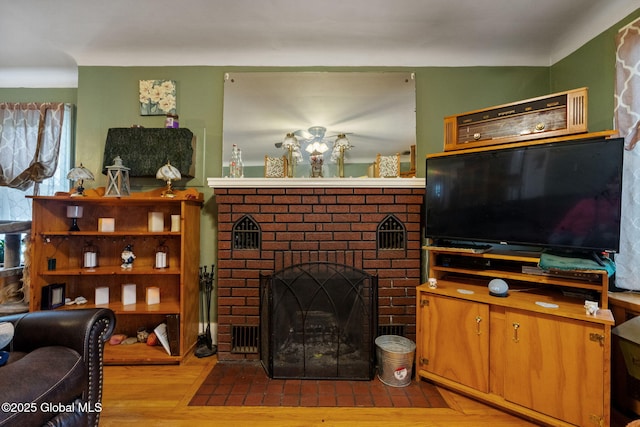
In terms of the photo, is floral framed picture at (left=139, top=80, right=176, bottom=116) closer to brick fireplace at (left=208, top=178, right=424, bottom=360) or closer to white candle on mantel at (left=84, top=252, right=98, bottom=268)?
brick fireplace at (left=208, top=178, right=424, bottom=360)

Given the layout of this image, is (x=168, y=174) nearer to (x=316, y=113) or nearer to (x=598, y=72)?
(x=316, y=113)

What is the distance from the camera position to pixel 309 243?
6.93 feet

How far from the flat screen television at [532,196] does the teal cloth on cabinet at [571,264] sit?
6cm

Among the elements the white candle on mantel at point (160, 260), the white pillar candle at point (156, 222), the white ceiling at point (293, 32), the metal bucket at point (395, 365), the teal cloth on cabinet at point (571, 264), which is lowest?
the metal bucket at point (395, 365)

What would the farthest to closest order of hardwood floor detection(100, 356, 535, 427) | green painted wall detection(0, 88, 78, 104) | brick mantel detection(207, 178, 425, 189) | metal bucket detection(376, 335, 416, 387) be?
green painted wall detection(0, 88, 78, 104), brick mantel detection(207, 178, 425, 189), metal bucket detection(376, 335, 416, 387), hardwood floor detection(100, 356, 535, 427)

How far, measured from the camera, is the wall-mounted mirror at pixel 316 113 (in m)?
2.27

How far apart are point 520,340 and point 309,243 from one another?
4.62 feet

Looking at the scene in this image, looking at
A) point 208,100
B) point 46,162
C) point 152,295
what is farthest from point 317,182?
point 46,162

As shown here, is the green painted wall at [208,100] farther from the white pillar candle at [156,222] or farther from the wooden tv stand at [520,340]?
the wooden tv stand at [520,340]

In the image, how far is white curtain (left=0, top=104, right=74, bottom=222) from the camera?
247 centimetres

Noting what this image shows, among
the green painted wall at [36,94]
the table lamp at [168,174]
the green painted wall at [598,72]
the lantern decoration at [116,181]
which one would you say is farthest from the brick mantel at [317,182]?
the green painted wall at [36,94]

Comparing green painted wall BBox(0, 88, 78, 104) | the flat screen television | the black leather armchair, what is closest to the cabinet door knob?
the flat screen television

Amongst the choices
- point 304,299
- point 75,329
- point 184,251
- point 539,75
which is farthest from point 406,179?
point 75,329

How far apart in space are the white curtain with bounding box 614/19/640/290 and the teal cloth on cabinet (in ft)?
1.09
